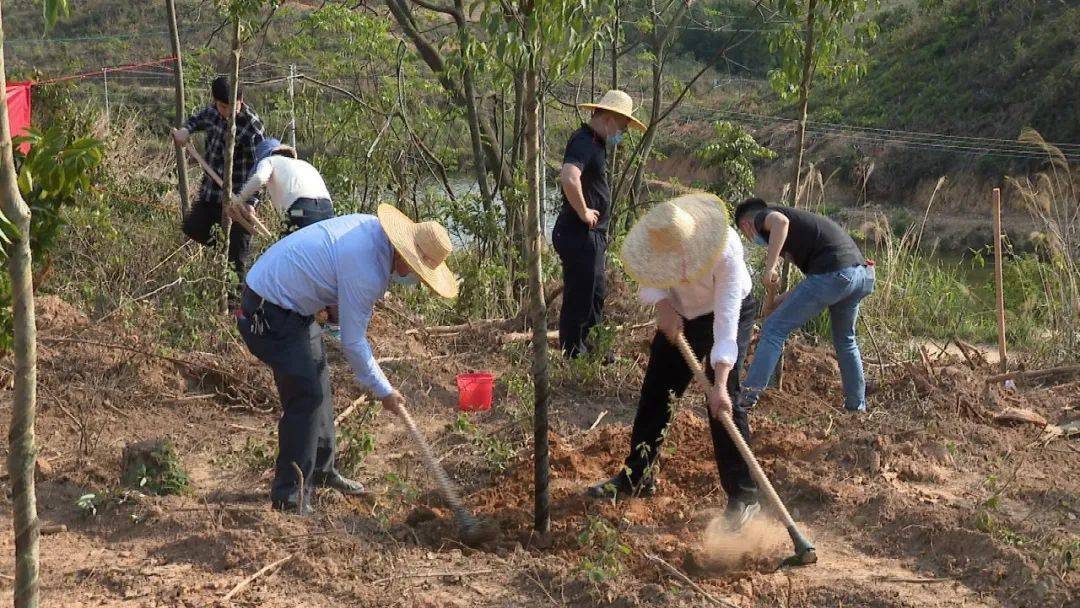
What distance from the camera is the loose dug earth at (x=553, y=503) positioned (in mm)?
3914

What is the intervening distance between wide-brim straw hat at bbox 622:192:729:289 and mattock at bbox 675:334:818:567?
0.27m

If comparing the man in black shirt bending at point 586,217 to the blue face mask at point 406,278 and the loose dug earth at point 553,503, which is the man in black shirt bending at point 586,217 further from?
the blue face mask at point 406,278

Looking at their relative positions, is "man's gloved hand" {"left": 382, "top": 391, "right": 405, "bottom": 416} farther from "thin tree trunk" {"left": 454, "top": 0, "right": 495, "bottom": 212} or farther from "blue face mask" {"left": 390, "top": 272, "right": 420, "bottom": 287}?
"thin tree trunk" {"left": 454, "top": 0, "right": 495, "bottom": 212}

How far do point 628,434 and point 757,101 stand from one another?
26.9 m

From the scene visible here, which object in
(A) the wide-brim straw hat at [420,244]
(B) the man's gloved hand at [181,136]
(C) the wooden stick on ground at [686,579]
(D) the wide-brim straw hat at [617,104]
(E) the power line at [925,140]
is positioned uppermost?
(D) the wide-brim straw hat at [617,104]

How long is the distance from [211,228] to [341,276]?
3.30 m

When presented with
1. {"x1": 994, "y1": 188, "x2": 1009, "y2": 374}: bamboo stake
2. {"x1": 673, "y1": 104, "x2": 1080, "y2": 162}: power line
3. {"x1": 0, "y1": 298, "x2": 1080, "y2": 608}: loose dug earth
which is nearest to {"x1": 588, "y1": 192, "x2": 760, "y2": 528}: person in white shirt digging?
{"x1": 0, "y1": 298, "x2": 1080, "y2": 608}: loose dug earth

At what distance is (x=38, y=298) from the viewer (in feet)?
21.7

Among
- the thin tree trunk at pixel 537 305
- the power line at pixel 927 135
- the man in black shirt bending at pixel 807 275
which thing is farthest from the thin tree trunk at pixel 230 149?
the power line at pixel 927 135

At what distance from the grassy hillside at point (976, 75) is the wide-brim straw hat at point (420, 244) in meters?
21.2

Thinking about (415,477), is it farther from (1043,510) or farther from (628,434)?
(1043,510)

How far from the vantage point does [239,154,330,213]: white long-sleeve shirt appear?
6309mm

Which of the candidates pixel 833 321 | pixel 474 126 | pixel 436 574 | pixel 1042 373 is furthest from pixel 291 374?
pixel 474 126

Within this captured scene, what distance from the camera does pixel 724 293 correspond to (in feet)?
13.4
